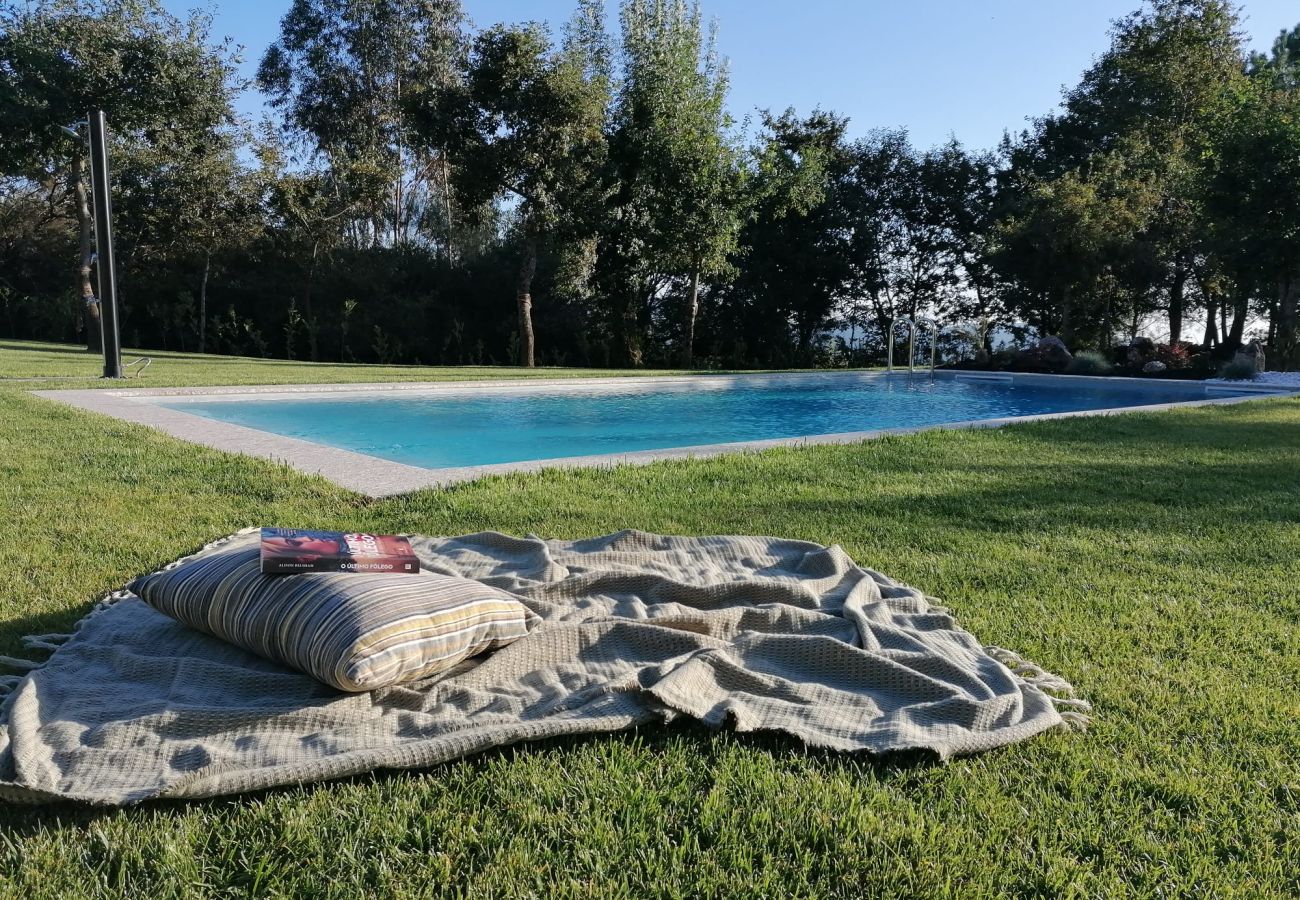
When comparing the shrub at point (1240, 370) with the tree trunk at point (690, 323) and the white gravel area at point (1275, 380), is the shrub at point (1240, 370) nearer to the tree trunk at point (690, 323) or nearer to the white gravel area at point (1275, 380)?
the white gravel area at point (1275, 380)

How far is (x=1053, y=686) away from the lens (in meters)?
2.04

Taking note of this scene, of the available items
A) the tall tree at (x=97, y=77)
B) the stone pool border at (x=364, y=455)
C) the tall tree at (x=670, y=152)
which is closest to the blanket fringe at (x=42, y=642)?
the stone pool border at (x=364, y=455)

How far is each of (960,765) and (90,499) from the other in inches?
142

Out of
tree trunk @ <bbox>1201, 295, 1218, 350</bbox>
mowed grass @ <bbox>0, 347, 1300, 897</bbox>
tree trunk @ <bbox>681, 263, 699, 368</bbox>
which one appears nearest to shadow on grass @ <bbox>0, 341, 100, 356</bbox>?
tree trunk @ <bbox>681, 263, 699, 368</bbox>

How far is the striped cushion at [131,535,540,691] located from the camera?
1884 mm

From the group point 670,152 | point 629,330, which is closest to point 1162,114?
point 670,152

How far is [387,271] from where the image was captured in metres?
19.2

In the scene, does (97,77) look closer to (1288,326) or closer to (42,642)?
(42,642)

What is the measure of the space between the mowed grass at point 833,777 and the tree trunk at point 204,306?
17.2m

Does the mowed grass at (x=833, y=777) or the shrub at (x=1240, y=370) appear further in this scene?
the shrub at (x=1240, y=370)

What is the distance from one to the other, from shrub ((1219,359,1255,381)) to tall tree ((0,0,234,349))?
1748 cm

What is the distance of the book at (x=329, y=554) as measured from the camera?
6.85 ft

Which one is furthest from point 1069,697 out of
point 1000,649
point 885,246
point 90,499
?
point 885,246

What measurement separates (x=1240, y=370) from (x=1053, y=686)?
13583mm
